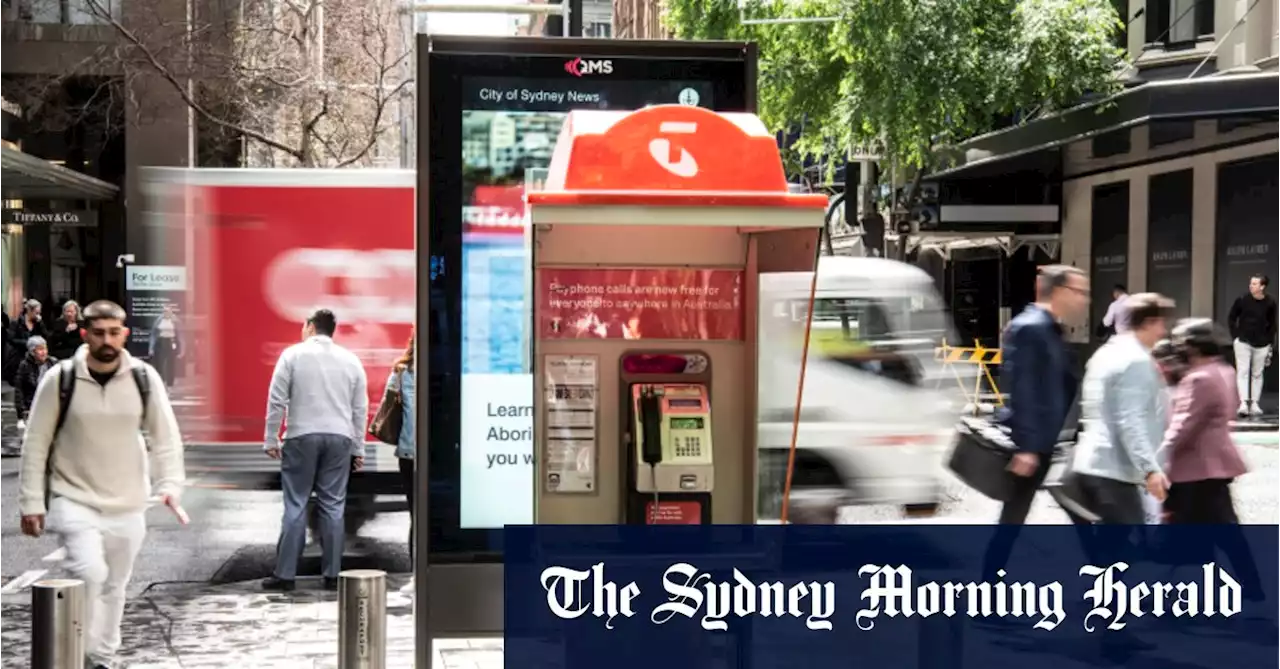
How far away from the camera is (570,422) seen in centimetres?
624

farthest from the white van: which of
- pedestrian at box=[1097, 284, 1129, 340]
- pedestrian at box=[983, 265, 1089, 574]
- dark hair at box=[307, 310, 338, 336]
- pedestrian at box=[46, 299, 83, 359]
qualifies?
pedestrian at box=[46, 299, 83, 359]

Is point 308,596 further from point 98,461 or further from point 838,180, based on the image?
point 838,180

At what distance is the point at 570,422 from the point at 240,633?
2.96 meters

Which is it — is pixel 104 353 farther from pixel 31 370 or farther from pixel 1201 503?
pixel 31 370

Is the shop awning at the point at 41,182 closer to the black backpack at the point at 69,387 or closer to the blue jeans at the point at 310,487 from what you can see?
the blue jeans at the point at 310,487

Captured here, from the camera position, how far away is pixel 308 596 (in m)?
9.30

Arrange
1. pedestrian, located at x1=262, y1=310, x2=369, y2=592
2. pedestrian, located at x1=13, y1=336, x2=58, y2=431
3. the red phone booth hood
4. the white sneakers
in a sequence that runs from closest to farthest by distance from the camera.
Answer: the red phone booth hood < pedestrian, located at x1=262, y1=310, x2=369, y2=592 < pedestrian, located at x1=13, y1=336, x2=58, y2=431 < the white sneakers

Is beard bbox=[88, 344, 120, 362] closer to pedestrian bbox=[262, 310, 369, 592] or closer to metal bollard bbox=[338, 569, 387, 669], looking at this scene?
metal bollard bbox=[338, 569, 387, 669]

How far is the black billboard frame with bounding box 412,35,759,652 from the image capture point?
588 cm

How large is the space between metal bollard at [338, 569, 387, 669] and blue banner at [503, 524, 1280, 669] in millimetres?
467

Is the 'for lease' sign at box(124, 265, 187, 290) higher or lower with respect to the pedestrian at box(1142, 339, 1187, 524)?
higher

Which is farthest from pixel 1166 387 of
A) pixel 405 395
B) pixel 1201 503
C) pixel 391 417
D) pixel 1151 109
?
pixel 1151 109

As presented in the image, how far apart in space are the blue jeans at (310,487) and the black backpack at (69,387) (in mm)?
2316

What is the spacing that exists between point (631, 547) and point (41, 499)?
2.82 meters
